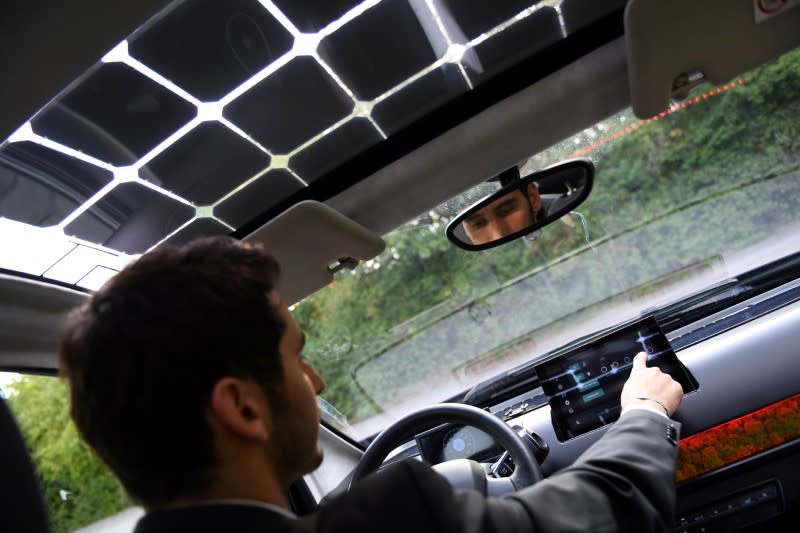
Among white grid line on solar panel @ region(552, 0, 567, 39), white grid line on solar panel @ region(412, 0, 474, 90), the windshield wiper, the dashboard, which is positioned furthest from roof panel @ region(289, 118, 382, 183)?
the windshield wiper

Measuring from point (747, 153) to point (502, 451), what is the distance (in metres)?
3.09

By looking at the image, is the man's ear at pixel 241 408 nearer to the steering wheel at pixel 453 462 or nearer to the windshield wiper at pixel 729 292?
the steering wheel at pixel 453 462

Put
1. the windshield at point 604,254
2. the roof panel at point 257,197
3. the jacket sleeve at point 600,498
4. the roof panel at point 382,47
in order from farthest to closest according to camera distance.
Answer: the windshield at point 604,254 → the roof panel at point 257,197 → the roof panel at point 382,47 → the jacket sleeve at point 600,498

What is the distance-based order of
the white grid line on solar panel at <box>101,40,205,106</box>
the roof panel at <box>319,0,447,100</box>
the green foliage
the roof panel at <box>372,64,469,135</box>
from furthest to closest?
the green foliage < the roof panel at <box>372,64,469,135</box> < the roof panel at <box>319,0,447,100</box> < the white grid line on solar panel at <box>101,40,205,106</box>

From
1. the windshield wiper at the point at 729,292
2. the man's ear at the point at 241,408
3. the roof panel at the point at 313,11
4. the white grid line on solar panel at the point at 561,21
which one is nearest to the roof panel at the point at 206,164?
the roof panel at the point at 313,11

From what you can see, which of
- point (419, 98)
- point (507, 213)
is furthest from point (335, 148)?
point (507, 213)

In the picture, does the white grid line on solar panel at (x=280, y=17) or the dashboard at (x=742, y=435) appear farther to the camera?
the dashboard at (x=742, y=435)

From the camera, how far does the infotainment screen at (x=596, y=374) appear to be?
2820mm

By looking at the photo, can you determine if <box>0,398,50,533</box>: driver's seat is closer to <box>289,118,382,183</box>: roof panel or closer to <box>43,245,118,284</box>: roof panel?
<box>43,245,118,284</box>: roof panel

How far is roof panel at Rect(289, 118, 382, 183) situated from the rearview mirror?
82cm

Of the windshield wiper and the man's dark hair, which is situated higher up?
the windshield wiper

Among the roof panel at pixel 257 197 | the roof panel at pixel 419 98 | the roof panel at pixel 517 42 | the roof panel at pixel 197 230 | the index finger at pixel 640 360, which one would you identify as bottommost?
the index finger at pixel 640 360

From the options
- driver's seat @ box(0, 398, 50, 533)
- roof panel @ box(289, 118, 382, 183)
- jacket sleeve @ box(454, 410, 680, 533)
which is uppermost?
roof panel @ box(289, 118, 382, 183)

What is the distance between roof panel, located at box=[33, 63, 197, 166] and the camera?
193 centimetres
